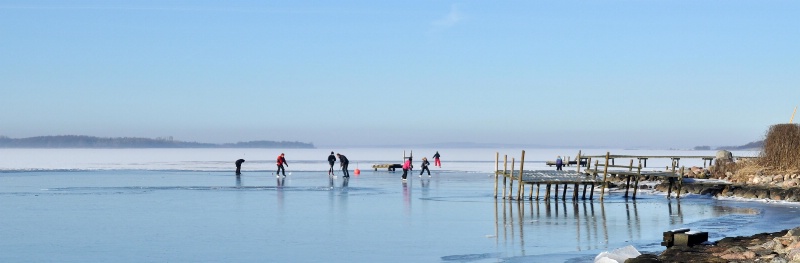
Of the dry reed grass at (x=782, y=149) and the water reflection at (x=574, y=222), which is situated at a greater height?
the dry reed grass at (x=782, y=149)

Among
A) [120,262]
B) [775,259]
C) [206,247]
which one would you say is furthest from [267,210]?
[775,259]

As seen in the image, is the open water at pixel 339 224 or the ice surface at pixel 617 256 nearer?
the ice surface at pixel 617 256

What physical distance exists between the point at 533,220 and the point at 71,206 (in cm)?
1279

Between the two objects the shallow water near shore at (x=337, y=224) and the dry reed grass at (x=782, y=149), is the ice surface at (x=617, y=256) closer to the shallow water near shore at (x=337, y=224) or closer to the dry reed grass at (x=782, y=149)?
the shallow water near shore at (x=337, y=224)

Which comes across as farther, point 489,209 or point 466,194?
point 466,194

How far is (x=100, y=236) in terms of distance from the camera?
1975 centimetres

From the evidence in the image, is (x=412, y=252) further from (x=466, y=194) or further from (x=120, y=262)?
(x=466, y=194)

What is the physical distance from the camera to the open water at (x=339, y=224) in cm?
1722

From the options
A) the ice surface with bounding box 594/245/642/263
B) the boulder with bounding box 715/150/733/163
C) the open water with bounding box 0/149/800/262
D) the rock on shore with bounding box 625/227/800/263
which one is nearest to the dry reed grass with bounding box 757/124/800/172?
A: the open water with bounding box 0/149/800/262

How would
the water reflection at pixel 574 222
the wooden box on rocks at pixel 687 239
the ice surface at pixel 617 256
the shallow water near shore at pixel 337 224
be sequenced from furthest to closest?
the water reflection at pixel 574 222 → the shallow water near shore at pixel 337 224 → the wooden box on rocks at pixel 687 239 → the ice surface at pixel 617 256

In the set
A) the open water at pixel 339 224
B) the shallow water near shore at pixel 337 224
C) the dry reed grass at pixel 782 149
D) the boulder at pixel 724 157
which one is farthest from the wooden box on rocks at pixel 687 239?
the boulder at pixel 724 157

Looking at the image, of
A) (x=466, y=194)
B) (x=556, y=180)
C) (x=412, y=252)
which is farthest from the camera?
(x=466, y=194)

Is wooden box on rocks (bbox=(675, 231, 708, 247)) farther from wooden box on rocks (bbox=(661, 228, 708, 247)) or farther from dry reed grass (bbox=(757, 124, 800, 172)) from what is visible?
dry reed grass (bbox=(757, 124, 800, 172))

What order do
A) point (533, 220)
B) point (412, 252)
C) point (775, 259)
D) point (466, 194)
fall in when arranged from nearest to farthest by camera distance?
1. point (775, 259)
2. point (412, 252)
3. point (533, 220)
4. point (466, 194)
